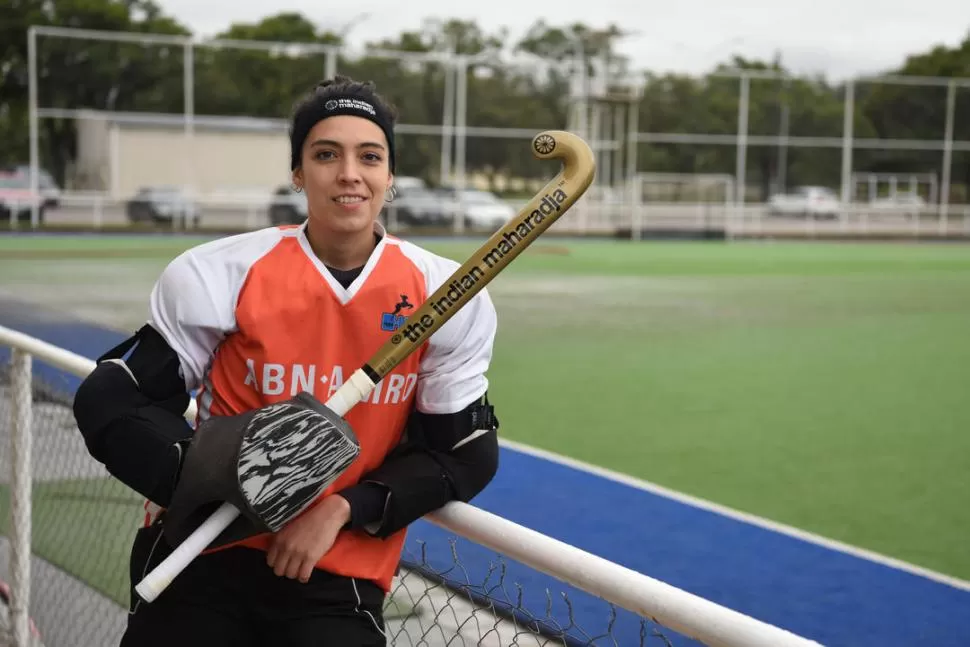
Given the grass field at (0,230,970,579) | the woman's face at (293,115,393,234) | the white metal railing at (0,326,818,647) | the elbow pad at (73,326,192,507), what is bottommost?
the grass field at (0,230,970,579)

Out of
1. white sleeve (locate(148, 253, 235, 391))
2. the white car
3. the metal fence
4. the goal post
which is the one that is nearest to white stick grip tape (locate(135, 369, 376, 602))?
white sleeve (locate(148, 253, 235, 391))

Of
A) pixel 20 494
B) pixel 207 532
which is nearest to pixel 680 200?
pixel 20 494

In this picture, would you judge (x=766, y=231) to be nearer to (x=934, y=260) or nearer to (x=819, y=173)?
(x=819, y=173)

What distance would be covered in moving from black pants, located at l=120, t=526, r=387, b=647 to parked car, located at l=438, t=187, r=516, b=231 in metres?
31.3

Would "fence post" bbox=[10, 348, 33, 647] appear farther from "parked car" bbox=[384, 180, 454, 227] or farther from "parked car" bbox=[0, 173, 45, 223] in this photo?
"parked car" bbox=[384, 180, 454, 227]

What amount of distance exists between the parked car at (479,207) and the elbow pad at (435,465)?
3111 cm

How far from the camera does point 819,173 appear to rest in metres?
37.8

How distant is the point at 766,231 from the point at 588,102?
694cm

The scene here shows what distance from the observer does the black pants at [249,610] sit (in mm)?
2312

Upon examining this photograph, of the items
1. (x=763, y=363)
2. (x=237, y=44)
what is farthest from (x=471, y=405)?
(x=237, y=44)

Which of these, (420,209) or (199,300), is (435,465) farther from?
(420,209)

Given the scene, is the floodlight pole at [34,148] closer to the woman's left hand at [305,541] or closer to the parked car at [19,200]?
the parked car at [19,200]

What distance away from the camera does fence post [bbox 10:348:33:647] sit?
371cm

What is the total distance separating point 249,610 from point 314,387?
0.44m
